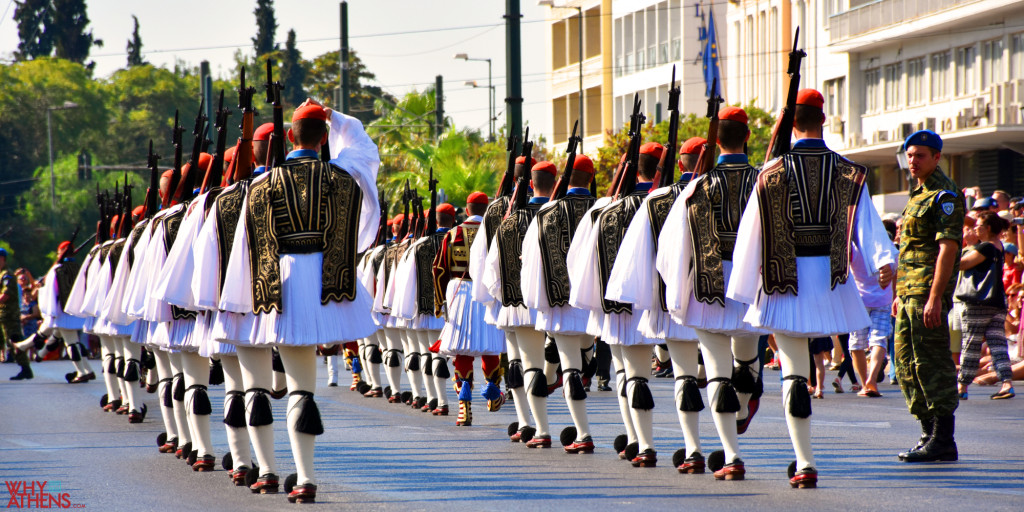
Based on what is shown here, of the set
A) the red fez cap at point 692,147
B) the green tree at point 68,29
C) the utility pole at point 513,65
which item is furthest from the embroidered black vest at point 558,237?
the green tree at point 68,29

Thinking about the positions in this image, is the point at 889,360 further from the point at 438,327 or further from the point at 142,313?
the point at 142,313

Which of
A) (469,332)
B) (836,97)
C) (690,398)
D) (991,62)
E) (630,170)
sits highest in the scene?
(991,62)

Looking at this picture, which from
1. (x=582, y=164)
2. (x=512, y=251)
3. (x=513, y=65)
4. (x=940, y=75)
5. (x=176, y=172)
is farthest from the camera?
(x=940, y=75)

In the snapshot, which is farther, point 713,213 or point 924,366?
point 924,366

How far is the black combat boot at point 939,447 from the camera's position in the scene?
9.88 metres

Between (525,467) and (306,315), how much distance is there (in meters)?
2.35

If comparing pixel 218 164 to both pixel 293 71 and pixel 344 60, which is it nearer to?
pixel 344 60

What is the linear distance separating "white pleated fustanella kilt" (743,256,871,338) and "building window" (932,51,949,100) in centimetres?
3215

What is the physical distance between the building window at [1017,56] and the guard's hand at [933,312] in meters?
27.2

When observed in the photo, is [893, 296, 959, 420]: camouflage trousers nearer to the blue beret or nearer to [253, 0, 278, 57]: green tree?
the blue beret

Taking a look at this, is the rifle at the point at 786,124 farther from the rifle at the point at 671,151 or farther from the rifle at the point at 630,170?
the rifle at the point at 630,170

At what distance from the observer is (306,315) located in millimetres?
8539

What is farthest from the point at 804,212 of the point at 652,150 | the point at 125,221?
the point at 125,221

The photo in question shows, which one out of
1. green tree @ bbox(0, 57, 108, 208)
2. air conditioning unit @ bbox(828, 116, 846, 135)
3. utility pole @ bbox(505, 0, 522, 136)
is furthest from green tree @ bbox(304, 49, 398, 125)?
utility pole @ bbox(505, 0, 522, 136)
